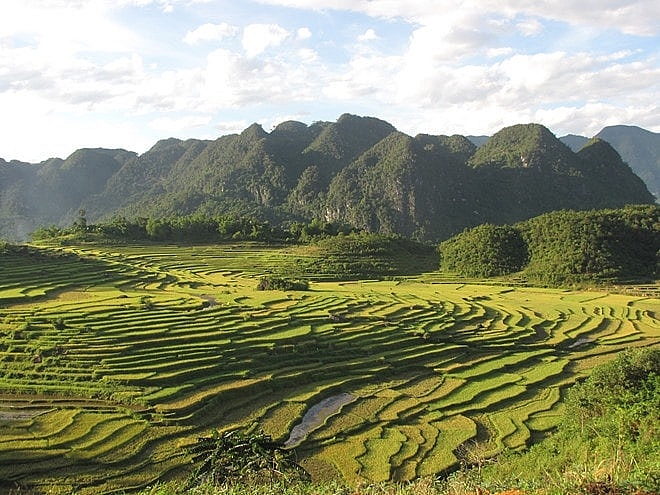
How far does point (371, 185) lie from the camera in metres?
122

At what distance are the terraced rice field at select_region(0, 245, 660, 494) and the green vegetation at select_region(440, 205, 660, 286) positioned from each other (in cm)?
1607

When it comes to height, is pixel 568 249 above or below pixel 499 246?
below

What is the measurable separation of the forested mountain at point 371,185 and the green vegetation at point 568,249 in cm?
3915

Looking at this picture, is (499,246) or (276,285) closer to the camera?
(276,285)

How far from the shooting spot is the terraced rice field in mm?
18328

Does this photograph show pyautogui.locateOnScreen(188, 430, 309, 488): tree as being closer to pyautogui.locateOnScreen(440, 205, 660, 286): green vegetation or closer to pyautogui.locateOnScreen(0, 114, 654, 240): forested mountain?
pyautogui.locateOnScreen(440, 205, 660, 286): green vegetation

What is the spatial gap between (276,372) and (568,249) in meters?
48.0

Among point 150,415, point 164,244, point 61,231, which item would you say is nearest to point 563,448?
point 150,415

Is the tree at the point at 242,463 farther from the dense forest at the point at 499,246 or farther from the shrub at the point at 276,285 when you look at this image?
the dense forest at the point at 499,246

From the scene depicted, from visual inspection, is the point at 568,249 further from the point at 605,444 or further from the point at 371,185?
the point at 371,185

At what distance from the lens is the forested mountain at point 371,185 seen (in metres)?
117

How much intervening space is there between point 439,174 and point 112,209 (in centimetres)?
8931

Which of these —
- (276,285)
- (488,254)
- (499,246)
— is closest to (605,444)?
(276,285)

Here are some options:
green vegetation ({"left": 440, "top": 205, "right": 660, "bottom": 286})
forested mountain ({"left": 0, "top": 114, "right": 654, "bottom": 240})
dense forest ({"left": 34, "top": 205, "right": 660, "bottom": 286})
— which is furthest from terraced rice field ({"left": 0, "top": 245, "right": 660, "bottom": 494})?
forested mountain ({"left": 0, "top": 114, "right": 654, "bottom": 240})
